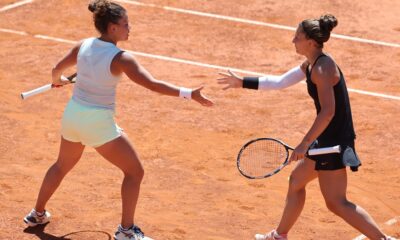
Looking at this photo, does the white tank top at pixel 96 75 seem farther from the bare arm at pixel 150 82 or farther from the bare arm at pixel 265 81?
the bare arm at pixel 265 81

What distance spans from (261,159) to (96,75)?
5.89ft

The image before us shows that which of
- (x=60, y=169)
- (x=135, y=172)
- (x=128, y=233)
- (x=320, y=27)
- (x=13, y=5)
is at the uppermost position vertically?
(x=320, y=27)

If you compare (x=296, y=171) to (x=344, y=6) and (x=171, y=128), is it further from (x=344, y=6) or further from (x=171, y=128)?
(x=344, y=6)

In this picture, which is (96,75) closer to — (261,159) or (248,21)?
(261,159)

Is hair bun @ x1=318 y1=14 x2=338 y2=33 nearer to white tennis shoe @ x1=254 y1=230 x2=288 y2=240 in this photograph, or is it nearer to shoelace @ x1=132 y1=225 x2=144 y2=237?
white tennis shoe @ x1=254 y1=230 x2=288 y2=240

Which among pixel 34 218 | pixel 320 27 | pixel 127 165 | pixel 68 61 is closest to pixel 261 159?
pixel 127 165

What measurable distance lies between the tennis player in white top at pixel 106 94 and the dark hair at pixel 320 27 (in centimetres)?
108

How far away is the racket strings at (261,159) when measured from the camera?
9445 millimetres

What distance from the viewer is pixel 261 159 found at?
952 centimetres

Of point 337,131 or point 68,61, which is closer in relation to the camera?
point 337,131

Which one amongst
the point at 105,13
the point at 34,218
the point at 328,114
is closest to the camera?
the point at 328,114

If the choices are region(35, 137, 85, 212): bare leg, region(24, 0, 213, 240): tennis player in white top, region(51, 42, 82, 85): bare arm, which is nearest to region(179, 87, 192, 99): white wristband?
region(24, 0, 213, 240): tennis player in white top

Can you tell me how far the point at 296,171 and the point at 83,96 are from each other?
209 centimetres

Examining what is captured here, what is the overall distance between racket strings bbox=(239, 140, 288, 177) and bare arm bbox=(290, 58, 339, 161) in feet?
2.55
